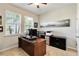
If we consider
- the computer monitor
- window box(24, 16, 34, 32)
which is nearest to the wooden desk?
the computer monitor

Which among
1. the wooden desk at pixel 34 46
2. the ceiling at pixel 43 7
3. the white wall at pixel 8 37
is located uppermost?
the ceiling at pixel 43 7

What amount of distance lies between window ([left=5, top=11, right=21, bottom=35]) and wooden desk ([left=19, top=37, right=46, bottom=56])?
0.19 meters

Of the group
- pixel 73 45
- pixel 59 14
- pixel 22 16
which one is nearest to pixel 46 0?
pixel 59 14

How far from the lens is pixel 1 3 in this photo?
1716 millimetres

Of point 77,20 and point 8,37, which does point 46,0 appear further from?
point 8,37

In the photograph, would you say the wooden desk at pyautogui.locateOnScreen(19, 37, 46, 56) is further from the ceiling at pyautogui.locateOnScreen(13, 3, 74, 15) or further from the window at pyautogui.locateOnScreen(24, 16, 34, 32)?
the ceiling at pyautogui.locateOnScreen(13, 3, 74, 15)

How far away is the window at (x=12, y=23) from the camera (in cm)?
169

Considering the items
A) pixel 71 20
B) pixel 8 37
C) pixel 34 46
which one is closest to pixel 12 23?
pixel 8 37

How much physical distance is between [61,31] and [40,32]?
378 mm

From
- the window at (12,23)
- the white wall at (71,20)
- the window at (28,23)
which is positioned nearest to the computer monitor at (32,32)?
the window at (28,23)

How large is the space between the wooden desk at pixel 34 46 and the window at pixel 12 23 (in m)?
0.19

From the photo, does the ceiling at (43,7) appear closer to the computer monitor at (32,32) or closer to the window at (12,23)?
the window at (12,23)

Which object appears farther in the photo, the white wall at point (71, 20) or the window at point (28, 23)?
the window at point (28, 23)

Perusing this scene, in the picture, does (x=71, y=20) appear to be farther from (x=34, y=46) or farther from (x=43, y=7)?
(x=34, y=46)
